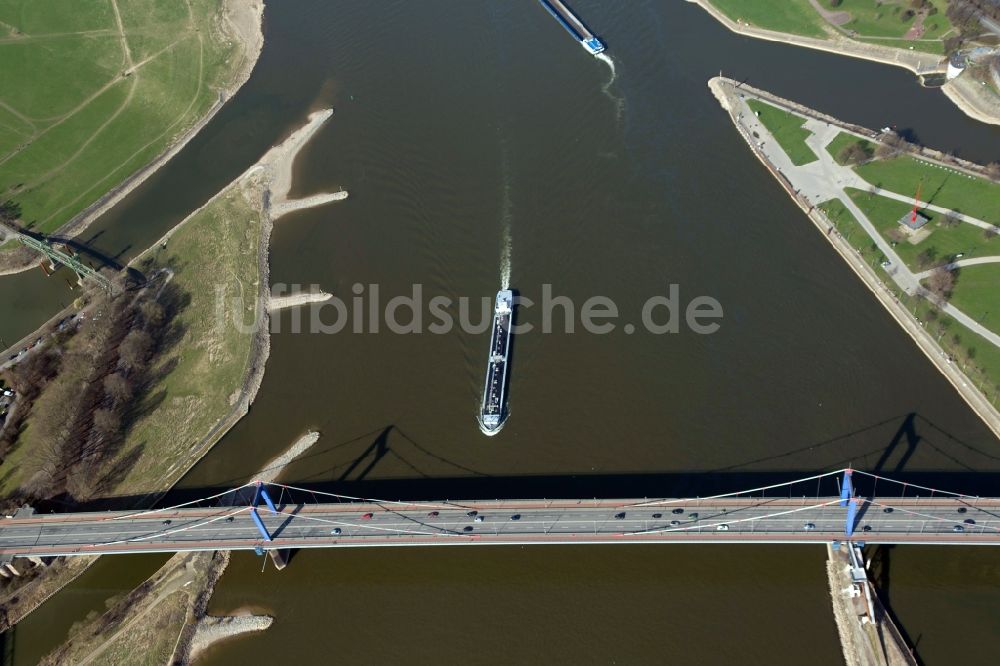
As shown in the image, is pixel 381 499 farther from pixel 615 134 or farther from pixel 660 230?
pixel 615 134

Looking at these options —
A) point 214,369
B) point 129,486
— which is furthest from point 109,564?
point 214,369

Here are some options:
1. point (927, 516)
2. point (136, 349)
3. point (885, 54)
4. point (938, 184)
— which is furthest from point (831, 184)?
point (136, 349)

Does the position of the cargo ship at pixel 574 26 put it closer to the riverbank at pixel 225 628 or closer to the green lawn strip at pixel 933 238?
the green lawn strip at pixel 933 238

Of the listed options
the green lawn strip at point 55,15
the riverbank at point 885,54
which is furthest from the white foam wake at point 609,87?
the green lawn strip at point 55,15

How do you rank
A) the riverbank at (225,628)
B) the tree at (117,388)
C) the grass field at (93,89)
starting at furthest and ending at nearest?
the grass field at (93,89)
the tree at (117,388)
the riverbank at (225,628)

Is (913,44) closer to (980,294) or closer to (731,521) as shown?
(980,294)

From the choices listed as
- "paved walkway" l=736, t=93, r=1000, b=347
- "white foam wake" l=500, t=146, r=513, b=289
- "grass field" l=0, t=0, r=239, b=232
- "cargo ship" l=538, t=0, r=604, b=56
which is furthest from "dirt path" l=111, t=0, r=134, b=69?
"paved walkway" l=736, t=93, r=1000, b=347

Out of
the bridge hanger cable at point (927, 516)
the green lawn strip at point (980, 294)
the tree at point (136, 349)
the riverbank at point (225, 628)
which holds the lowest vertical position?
the riverbank at point (225, 628)

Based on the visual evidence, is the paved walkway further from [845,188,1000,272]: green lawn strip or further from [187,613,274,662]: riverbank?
[187,613,274,662]: riverbank
